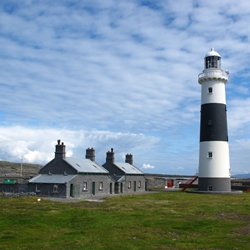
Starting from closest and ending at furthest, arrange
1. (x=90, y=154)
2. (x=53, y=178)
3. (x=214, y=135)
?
1. (x=53, y=178)
2. (x=214, y=135)
3. (x=90, y=154)

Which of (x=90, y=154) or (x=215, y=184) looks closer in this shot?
(x=215, y=184)

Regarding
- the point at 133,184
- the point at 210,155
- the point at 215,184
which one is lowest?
the point at 133,184

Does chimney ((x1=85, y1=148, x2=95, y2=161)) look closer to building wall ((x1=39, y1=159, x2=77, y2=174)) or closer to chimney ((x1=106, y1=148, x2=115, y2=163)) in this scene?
chimney ((x1=106, y1=148, x2=115, y2=163))

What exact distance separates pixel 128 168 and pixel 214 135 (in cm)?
1467

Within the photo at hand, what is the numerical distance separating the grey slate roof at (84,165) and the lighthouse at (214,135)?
12.7 metres

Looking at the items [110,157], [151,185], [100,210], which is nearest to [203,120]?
[110,157]

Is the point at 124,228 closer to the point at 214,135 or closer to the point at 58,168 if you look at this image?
the point at 58,168

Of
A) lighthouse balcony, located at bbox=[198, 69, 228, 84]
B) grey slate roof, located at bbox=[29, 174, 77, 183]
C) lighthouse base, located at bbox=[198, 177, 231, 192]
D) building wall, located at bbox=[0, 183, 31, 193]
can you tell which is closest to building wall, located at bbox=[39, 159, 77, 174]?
grey slate roof, located at bbox=[29, 174, 77, 183]

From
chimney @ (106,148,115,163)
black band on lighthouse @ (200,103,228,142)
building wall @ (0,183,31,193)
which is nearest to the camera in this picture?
building wall @ (0,183,31,193)

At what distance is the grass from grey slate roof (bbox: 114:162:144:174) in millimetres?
24248

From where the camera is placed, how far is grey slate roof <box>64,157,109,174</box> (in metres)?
39.5

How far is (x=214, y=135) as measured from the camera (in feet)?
139

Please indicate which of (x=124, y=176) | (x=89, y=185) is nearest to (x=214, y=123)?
(x=124, y=176)

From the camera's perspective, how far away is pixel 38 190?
37594mm
